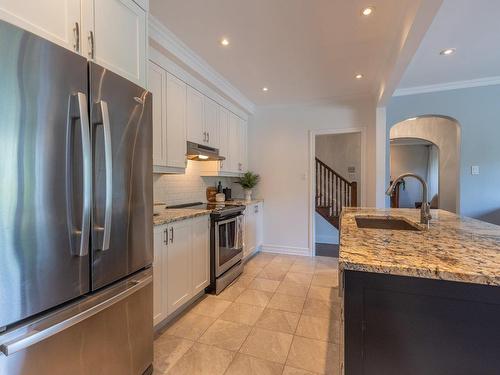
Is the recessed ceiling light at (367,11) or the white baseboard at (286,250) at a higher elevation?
the recessed ceiling light at (367,11)

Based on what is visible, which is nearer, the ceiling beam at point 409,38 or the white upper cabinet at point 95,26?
the white upper cabinet at point 95,26

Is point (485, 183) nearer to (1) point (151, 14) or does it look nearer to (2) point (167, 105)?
(2) point (167, 105)

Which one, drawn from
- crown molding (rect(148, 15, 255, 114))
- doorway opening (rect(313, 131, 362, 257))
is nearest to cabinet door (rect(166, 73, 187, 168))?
crown molding (rect(148, 15, 255, 114))

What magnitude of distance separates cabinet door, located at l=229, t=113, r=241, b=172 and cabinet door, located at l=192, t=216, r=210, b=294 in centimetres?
152

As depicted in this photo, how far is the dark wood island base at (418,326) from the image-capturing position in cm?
85

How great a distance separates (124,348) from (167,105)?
210 centimetres

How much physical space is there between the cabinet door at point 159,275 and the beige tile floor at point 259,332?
0.22 m

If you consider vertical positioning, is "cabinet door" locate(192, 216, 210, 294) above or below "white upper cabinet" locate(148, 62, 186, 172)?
below

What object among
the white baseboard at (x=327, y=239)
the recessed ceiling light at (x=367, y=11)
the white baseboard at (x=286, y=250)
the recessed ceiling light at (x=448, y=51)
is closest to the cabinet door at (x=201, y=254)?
the white baseboard at (x=286, y=250)

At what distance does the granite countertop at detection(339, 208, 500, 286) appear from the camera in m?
0.84

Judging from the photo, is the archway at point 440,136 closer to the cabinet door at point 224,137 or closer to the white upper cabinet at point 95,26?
the cabinet door at point 224,137

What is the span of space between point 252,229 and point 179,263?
197 cm

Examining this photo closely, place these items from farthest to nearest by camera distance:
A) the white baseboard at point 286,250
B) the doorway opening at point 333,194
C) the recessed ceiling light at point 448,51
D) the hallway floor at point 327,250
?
the doorway opening at point 333,194 → the hallway floor at point 327,250 → the white baseboard at point 286,250 → the recessed ceiling light at point 448,51

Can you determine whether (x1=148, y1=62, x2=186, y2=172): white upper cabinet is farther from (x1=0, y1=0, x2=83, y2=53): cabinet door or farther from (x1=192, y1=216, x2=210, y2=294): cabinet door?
(x1=0, y1=0, x2=83, y2=53): cabinet door
